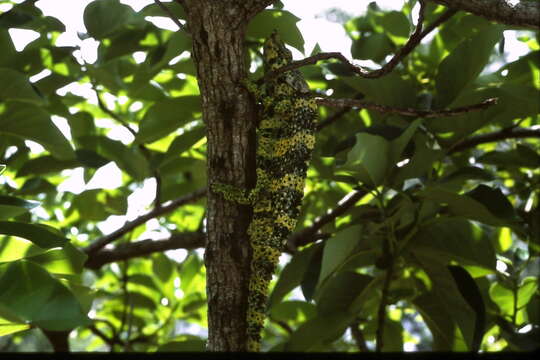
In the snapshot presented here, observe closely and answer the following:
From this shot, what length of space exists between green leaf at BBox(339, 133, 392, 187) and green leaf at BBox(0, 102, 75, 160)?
0.78 m

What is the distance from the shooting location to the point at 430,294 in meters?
2.17

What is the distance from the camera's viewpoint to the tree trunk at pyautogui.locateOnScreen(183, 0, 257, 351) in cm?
157

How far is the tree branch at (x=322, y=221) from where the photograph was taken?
2420 millimetres

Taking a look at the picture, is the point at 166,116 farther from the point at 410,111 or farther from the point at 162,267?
the point at 162,267

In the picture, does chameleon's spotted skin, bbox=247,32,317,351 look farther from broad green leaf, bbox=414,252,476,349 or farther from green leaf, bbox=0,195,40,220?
green leaf, bbox=0,195,40,220

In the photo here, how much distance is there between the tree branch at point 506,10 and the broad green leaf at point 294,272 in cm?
96

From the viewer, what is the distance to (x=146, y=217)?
2.69 meters

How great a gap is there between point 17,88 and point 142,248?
2.97 feet

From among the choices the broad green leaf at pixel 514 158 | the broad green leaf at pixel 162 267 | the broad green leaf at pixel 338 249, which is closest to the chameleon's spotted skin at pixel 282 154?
the broad green leaf at pixel 338 249

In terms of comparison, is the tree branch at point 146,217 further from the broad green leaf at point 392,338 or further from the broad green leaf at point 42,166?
the broad green leaf at point 392,338

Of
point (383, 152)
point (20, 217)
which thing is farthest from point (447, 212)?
point (20, 217)

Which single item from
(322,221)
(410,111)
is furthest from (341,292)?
(410,111)

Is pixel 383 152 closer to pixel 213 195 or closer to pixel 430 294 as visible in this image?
pixel 213 195

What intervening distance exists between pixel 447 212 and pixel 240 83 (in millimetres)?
842
